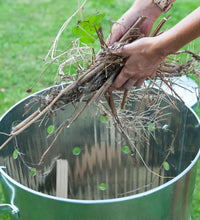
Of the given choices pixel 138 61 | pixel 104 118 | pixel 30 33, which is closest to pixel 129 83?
pixel 138 61

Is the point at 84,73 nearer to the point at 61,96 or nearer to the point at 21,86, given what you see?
the point at 61,96

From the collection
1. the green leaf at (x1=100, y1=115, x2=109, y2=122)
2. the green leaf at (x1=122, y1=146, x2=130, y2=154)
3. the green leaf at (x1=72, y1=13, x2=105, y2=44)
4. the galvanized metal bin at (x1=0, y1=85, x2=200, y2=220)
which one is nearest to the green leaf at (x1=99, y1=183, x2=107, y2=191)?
the galvanized metal bin at (x1=0, y1=85, x2=200, y2=220)

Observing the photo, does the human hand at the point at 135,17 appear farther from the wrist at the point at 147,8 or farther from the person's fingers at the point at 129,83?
the person's fingers at the point at 129,83

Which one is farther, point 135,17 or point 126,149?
point 126,149

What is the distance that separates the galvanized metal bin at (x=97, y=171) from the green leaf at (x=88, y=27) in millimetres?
329

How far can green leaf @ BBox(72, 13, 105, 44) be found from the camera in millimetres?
883

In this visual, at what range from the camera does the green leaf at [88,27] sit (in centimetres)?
88

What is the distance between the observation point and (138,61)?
0.85 meters

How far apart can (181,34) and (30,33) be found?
2.51 metres

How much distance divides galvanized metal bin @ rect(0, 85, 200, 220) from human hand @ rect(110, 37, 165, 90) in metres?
0.23

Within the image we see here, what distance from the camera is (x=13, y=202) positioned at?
0.87 meters

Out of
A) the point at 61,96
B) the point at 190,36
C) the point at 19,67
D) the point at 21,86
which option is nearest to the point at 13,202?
the point at 61,96

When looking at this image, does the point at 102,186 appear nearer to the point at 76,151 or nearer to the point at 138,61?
the point at 76,151

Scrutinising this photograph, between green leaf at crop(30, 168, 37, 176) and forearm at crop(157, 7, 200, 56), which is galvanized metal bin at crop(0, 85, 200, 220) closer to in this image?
green leaf at crop(30, 168, 37, 176)
